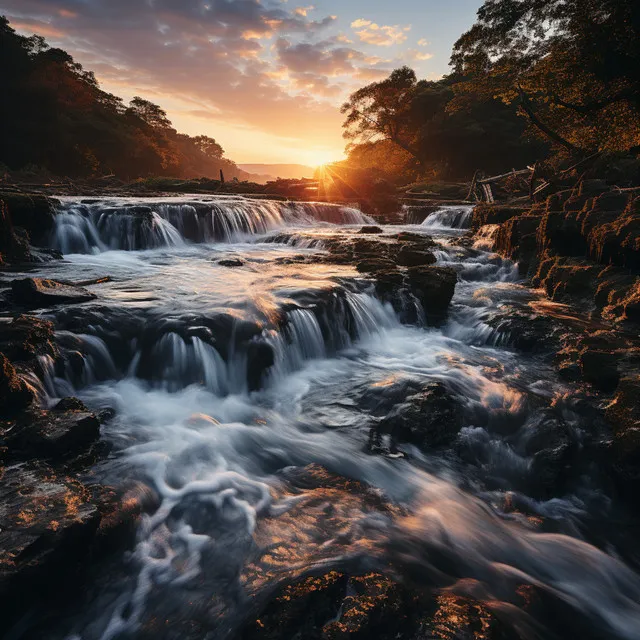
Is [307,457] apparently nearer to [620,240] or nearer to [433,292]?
[433,292]

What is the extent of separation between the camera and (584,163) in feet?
50.1

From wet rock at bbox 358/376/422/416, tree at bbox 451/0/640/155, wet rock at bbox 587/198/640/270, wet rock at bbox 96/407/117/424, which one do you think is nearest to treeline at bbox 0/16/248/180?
tree at bbox 451/0/640/155

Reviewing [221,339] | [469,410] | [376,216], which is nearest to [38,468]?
[221,339]

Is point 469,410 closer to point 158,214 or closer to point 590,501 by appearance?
point 590,501

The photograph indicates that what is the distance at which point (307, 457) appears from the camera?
5.30 meters

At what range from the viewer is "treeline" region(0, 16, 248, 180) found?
4112 centimetres

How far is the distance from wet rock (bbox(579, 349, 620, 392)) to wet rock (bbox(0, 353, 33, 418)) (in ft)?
25.1

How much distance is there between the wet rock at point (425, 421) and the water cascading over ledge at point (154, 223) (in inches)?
491

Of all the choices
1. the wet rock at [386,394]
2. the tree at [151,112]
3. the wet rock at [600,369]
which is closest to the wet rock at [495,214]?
the wet rock at [600,369]

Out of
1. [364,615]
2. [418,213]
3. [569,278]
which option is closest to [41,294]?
[364,615]

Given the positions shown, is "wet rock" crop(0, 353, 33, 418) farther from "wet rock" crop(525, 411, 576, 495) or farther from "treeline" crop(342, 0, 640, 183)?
"treeline" crop(342, 0, 640, 183)

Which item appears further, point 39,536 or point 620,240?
point 620,240

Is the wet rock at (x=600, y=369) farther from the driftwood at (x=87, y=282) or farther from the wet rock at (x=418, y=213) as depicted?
the wet rock at (x=418, y=213)

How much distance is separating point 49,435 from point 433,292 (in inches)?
334
